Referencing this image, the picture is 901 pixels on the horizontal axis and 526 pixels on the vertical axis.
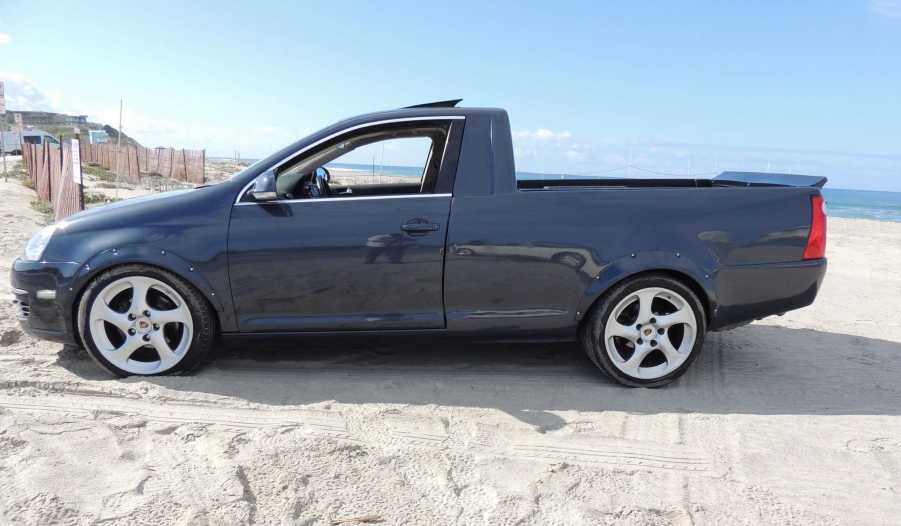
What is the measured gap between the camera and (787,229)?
3828mm

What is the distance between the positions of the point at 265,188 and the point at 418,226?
3.02 feet

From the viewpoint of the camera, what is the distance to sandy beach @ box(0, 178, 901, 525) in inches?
97.0

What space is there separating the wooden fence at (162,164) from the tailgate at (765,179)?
22650 mm

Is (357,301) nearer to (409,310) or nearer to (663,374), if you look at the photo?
(409,310)

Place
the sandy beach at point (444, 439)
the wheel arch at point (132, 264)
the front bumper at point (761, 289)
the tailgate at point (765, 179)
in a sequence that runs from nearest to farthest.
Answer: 1. the sandy beach at point (444, 439)
2. the wheel arch at point (132, 264)
3. the front bumper at point (761, 289)
4. the tailgate at point (765, 179)

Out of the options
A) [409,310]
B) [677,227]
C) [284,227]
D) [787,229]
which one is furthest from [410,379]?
[787,229]

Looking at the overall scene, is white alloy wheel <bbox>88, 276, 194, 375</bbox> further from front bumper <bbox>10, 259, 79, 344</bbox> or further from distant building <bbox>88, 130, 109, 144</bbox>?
distant building <bbox>88, 130, 109, 144</bbox>

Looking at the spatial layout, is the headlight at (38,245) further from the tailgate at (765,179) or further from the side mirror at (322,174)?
the tailgate at (765,179)

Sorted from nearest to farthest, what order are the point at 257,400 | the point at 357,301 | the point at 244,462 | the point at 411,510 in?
the point at 411,510
the point at 244,462
the point at 257,400
the point at 357,301

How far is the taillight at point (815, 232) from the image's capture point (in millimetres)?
3846

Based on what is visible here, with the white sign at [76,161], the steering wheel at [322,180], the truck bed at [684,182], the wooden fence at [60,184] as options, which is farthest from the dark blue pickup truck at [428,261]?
the white sign at [76,161]

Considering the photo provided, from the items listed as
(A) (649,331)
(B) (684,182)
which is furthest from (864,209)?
(A) (649,331)

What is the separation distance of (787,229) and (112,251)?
13.3ft

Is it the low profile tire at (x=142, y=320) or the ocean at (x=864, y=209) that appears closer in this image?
the low profile tire at (x=142, y=320)
